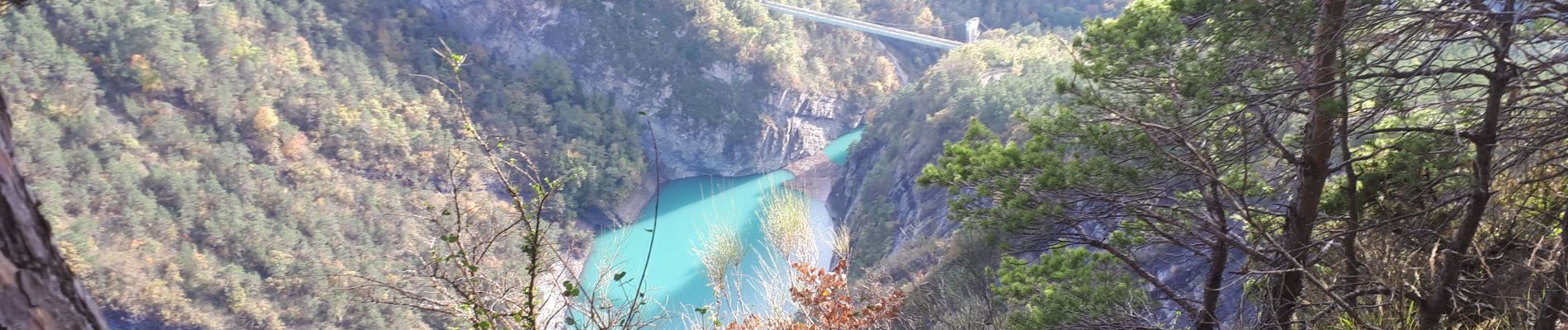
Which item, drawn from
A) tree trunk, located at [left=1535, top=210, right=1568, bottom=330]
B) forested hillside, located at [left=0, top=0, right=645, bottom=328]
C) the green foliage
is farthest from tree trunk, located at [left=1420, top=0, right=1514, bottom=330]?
forested hillside, located at [left=0, top=0, right=645, bottom=328]

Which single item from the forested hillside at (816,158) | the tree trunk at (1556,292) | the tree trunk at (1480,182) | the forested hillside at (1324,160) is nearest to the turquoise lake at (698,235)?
the forested hillside at (816,158)

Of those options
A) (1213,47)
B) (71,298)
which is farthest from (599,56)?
(71,298)

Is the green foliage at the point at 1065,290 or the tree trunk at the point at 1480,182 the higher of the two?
the tree trunk at the point at 1480,182

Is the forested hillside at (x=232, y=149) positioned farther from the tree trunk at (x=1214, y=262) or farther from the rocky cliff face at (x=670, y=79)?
the tree trunk at (x=1214, y=262)

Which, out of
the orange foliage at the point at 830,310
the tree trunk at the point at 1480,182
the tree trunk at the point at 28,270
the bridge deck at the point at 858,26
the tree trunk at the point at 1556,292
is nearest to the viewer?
the tree trunk at the point at 28,270

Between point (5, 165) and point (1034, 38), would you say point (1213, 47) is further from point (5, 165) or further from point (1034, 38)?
point (1034, 38)

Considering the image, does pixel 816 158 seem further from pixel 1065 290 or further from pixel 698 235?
pixel 1065 290

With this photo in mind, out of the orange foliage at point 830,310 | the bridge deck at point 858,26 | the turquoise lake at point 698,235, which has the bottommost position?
the turquoise lake at point 698,235
